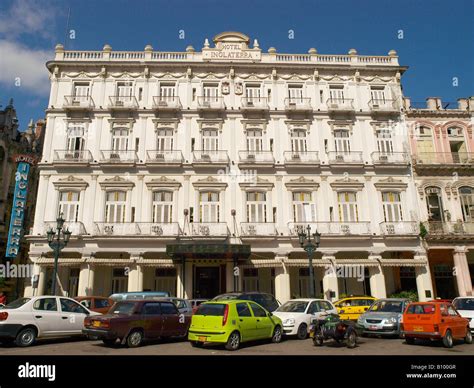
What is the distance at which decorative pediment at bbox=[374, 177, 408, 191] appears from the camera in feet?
80.4

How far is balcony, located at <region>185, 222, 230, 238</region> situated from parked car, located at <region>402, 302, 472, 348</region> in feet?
42.1

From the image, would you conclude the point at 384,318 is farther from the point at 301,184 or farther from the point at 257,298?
the point at 301,184

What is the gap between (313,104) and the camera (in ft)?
85.7

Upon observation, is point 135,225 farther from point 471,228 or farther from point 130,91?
point 471,228

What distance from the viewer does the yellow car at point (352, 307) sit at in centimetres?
1781

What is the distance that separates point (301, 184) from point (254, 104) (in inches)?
271

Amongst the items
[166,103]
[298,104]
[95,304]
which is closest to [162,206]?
[166,103]

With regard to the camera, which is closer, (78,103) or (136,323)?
(136,323)

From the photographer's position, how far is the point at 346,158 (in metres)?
24.9

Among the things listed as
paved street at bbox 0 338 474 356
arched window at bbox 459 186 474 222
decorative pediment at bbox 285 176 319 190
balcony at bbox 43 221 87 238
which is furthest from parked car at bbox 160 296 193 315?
arched window at bbox 459 186 474 222

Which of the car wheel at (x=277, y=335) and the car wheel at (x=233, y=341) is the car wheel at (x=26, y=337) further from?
the car wheel at (x=277, y=335)

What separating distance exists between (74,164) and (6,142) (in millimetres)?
11317

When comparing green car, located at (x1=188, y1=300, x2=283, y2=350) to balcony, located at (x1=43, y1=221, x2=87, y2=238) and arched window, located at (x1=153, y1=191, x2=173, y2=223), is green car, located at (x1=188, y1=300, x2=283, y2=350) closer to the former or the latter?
arched window, located at (x1=153, y1=191, x2=173, y2=223)
